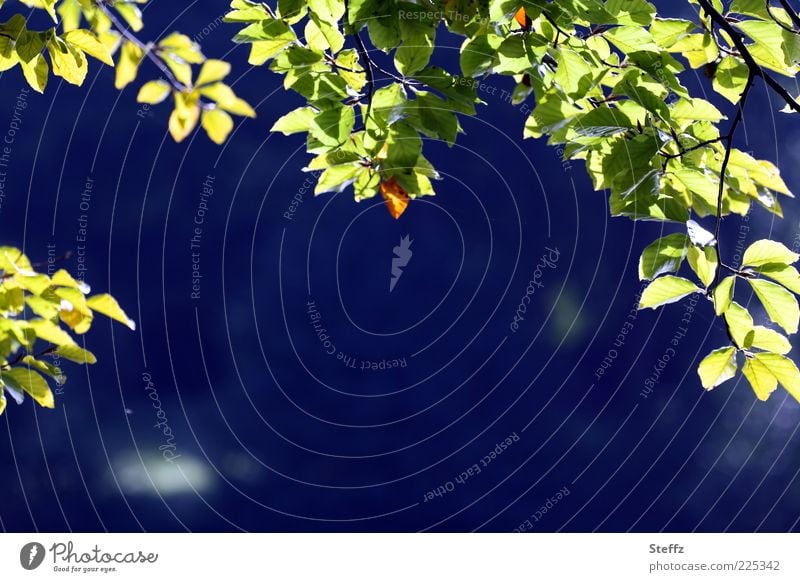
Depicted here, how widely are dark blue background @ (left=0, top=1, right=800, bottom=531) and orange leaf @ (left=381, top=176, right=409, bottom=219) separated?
213cm

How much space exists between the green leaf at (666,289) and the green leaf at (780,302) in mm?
100

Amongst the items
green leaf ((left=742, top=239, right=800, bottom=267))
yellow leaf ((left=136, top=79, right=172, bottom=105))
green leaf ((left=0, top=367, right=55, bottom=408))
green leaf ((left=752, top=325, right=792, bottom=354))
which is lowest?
Result: green leaf ((left=752, top=325, right=792, bottom=354))

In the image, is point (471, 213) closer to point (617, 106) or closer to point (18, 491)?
point (18, 491)

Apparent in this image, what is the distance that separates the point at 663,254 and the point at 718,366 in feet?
0.66

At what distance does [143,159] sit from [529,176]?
1.97 meters

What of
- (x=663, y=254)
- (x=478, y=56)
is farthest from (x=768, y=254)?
(x=478, y=56)

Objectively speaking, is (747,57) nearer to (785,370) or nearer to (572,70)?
(572,70)

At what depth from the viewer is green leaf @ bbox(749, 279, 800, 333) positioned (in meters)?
1.33

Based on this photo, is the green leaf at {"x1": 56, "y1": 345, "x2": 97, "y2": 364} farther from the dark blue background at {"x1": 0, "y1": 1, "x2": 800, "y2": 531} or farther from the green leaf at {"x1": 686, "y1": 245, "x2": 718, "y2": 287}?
the dark blue background at {"x1": 0, "y1": 1, "x2": 800, "y2": 531}

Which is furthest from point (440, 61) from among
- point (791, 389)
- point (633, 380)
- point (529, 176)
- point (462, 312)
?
point (791, 389)

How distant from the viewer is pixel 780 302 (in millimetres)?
1345

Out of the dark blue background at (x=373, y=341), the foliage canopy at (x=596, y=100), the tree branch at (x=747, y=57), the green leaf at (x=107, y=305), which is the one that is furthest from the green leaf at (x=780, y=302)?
the dark blue background at (x=373, y=341)

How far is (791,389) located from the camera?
134 cm
